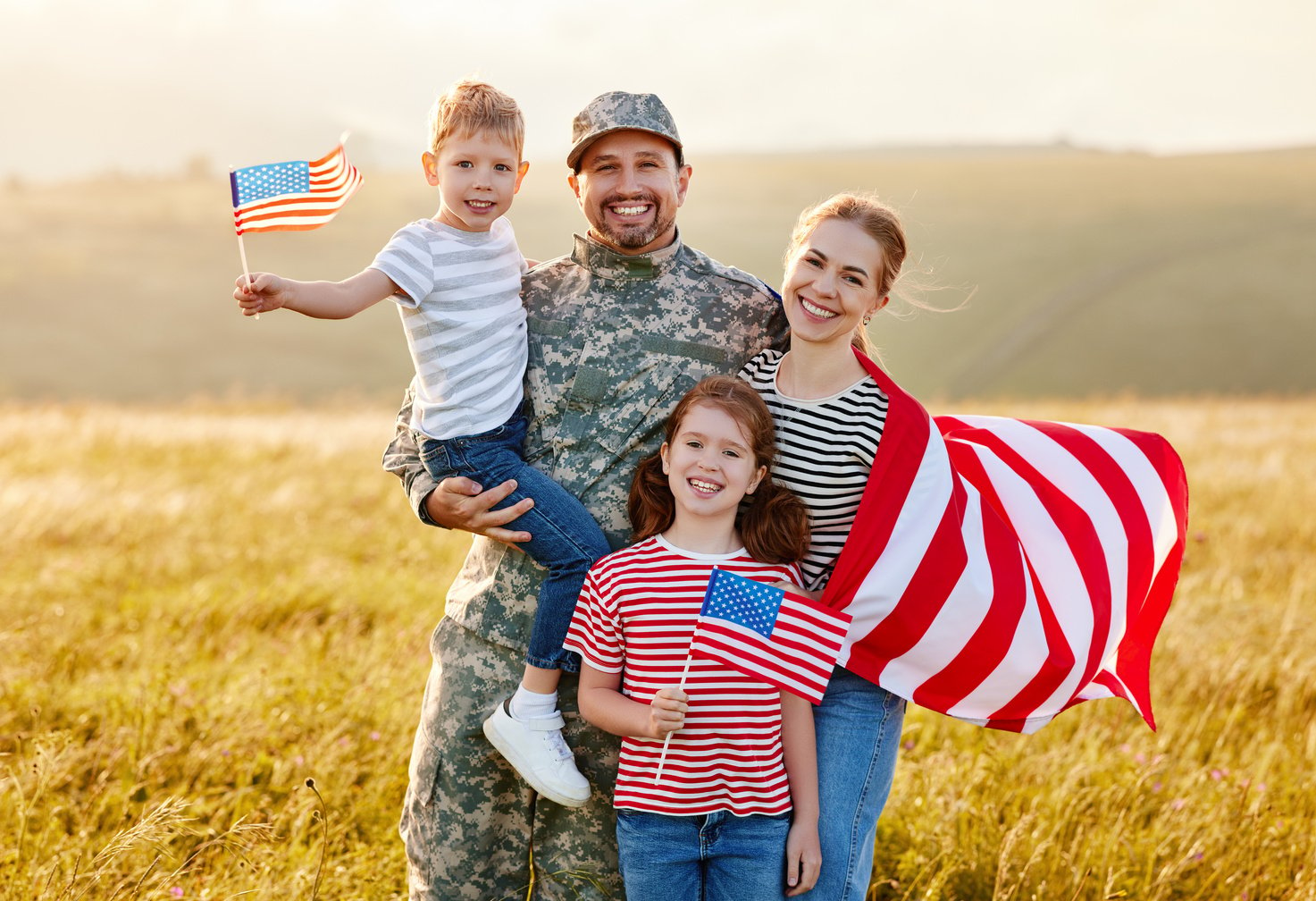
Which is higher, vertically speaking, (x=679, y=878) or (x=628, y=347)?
(x=628, y=347)

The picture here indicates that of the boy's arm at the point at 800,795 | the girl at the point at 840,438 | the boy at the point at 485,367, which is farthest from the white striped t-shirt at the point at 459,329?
the boy's arm at the point at 800,795

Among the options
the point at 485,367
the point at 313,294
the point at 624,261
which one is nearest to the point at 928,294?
the point at 624,261

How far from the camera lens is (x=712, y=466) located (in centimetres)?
285

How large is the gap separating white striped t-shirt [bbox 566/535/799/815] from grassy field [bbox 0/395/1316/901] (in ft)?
3.28

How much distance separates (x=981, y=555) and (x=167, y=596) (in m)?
5.53

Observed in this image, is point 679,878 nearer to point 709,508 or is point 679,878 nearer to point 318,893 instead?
point 709,508

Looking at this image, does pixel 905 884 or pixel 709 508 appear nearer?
pixel 709 508

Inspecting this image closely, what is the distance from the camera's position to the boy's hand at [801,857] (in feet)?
9.37

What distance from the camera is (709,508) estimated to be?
2.88 metres

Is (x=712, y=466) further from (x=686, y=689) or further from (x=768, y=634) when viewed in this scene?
(x=686, y=689)

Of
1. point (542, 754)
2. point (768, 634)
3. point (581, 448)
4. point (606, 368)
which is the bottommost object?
point (542, 754)

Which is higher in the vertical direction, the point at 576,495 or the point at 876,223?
the point at 876,223

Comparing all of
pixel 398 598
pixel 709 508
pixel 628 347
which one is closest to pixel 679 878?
pixel 709 508

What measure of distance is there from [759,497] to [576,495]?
691mm
